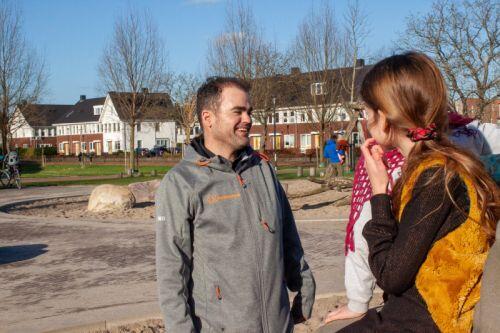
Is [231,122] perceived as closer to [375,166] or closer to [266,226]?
[266,226]

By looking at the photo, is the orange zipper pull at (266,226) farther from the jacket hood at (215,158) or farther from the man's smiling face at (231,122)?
the man's smiling face at (231,122)

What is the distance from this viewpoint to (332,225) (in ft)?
41.2

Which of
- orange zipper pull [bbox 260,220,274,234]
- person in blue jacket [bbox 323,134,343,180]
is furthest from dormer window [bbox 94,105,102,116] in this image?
orange zipper pull [bbox 260,220,274,234]

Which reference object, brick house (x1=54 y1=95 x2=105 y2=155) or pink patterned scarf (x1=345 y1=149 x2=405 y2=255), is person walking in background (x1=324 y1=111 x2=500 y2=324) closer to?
pink patterned scarf (x1=345 y1=149 x2=405 y2=255)

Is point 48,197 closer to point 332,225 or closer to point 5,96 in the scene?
point 332,225

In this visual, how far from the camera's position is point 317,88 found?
3894cm

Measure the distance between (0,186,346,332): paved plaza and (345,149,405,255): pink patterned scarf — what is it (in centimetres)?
365

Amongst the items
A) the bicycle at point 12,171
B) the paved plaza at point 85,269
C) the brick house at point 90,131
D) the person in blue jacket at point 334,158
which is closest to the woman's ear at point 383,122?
the paved plaza at point 85,269

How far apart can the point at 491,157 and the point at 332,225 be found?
33.1 ft

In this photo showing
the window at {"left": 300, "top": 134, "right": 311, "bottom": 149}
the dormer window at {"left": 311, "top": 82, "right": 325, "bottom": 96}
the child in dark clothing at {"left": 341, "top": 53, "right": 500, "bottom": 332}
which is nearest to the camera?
the child in dark clothing at {"left": 341, "top": 53, "right": 500, "bottom": 332}

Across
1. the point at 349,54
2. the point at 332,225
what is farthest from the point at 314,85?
the point at 332,225

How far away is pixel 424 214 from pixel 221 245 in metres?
1.15

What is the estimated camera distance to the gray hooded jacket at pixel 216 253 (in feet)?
8.95

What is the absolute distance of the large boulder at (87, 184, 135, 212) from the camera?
16344 mm
